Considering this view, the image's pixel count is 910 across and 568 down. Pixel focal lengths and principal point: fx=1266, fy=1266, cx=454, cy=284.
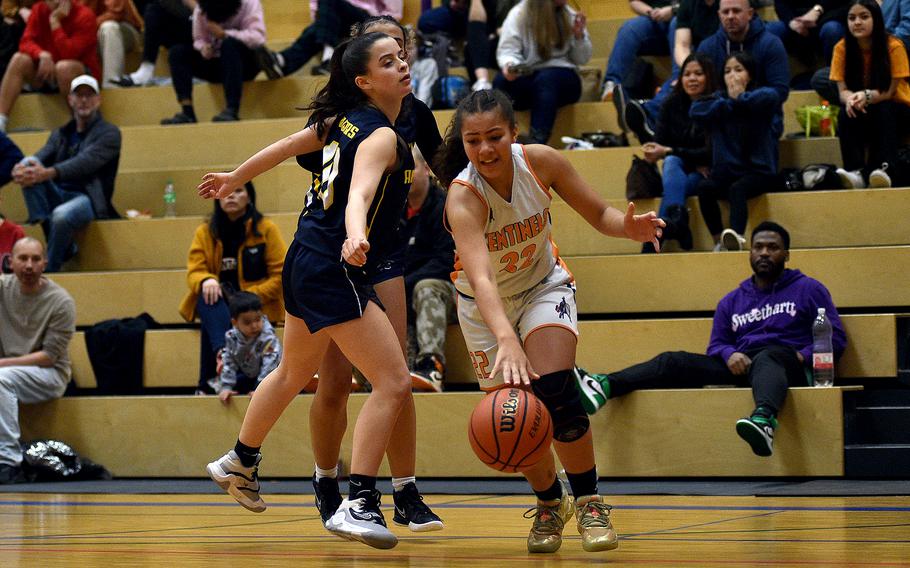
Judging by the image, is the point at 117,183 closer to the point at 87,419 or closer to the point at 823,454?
the point at 87,419

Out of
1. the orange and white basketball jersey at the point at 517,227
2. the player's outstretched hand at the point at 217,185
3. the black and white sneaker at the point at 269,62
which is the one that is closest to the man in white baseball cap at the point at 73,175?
the black and white sneaker at the point at 269,62

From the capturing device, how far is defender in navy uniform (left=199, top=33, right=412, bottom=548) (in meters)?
3.86

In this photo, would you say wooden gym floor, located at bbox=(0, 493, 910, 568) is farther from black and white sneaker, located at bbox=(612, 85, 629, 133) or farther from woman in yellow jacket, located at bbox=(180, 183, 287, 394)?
black and white sneaker, located at bbox=(612, 85, 629, 133)

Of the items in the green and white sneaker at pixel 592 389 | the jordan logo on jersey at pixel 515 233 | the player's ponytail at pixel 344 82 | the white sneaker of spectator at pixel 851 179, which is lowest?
the green and white sneaker at pixel 592 389

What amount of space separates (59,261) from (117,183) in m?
0.99

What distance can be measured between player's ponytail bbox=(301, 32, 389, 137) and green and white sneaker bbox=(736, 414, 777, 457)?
259cm

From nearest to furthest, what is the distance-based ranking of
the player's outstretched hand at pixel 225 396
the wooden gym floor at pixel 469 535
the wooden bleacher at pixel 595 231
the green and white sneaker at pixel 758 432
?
the wooden gym floor at pixel 469 535, the green and white sneaker at pixel 758 432, the player's outstretched hand at pixel 225 396, the wooden bleacher at pixel 595 231

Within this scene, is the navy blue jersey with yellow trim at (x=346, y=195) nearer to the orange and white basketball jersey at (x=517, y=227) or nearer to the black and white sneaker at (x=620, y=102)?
the orange and white basketball jersey at (x=517, y=227)

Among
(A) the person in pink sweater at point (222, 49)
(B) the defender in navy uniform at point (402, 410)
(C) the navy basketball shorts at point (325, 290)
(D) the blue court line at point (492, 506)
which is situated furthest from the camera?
(A) the person in pink sweater at point (222, 49)

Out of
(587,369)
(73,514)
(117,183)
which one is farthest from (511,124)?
(117,183)

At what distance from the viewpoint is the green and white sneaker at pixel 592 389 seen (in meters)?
6.23

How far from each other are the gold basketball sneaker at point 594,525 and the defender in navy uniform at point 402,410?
0.57m

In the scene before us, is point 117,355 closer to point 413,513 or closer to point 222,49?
point 222,49

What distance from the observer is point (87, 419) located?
740cm
